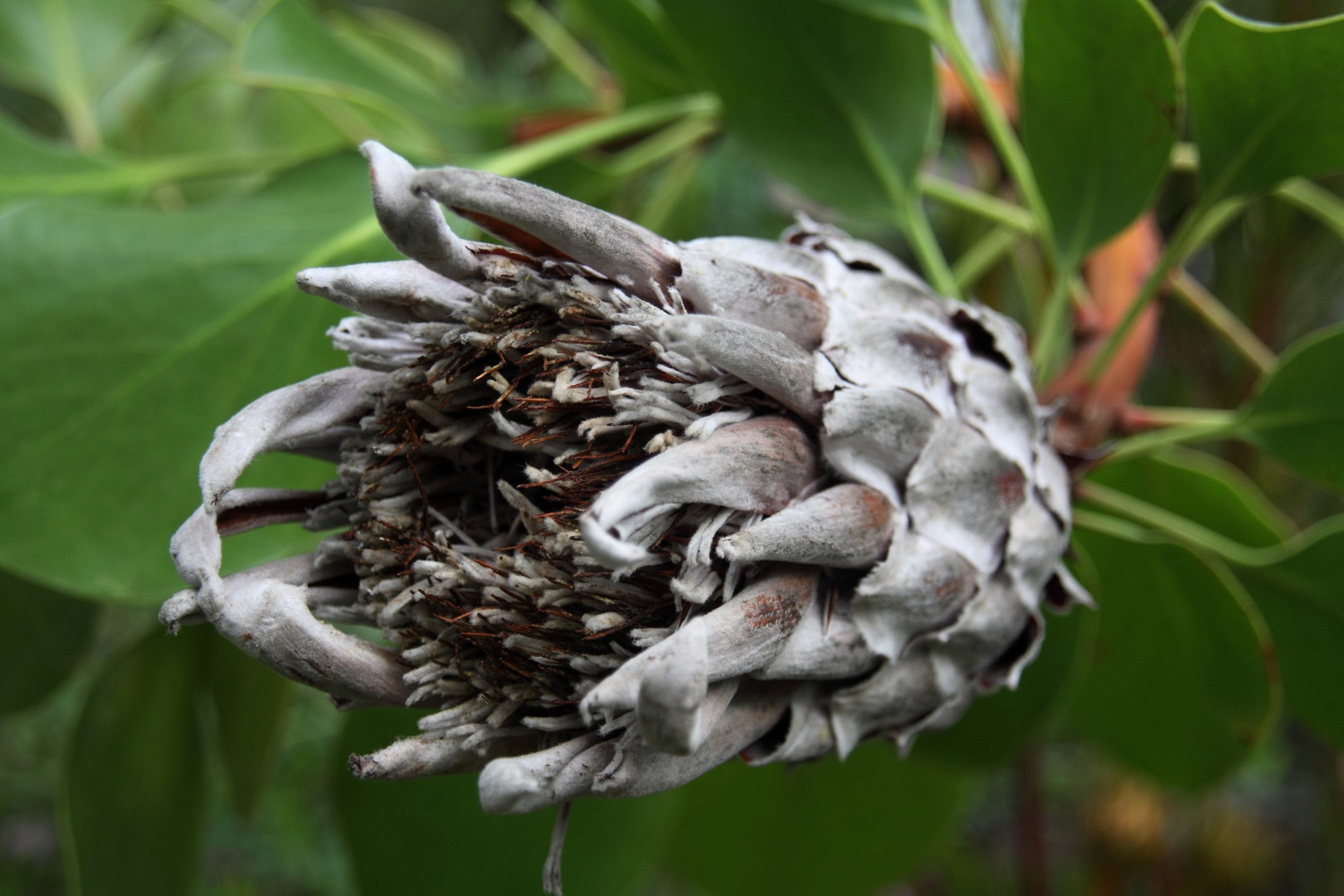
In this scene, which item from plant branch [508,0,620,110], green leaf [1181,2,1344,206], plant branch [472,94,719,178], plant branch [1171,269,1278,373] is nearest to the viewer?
green leaf [1181,2,1344,206]

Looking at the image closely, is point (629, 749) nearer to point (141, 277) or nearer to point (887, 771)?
point (141, 277)

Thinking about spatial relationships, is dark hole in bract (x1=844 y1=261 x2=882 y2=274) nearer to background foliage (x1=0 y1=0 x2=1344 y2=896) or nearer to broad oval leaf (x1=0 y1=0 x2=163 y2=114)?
background foliage (x1=0 y1=0 x2=1344 y2=896)

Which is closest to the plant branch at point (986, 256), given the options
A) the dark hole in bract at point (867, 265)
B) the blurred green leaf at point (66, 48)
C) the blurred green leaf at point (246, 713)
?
the dark hole in bract at point (867, 265)

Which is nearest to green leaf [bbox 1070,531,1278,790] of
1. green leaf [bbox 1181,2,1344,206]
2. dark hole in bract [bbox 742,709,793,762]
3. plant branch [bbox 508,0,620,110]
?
green leaf [bbox 1181,2,1344,206]

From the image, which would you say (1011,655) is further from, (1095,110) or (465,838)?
(465,838)

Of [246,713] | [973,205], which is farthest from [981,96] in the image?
[246,713]

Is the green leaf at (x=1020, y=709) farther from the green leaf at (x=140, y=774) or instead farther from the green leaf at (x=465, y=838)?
the green leaf at (x=140, y=774)

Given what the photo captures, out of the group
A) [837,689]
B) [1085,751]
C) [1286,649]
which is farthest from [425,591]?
[1085,751]
